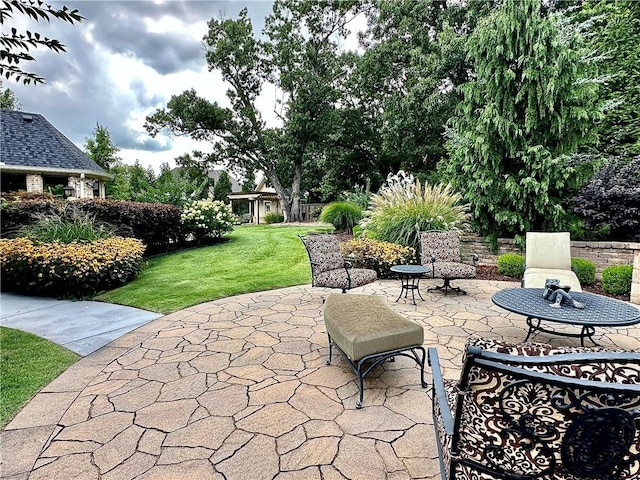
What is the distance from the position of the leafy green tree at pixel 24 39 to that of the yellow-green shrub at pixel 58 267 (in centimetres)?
493

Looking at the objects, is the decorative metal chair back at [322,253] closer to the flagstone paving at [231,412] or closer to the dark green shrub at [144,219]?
the flagstone paving at [231,412]

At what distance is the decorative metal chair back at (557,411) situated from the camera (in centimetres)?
100

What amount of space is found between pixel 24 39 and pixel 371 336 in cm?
256

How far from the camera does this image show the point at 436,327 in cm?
412

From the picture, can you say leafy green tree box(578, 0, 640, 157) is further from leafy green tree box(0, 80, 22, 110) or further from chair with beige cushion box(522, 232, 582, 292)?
leafy green tree box(0, 80, 22, 110)

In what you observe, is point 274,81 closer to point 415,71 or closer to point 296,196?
point 296,196

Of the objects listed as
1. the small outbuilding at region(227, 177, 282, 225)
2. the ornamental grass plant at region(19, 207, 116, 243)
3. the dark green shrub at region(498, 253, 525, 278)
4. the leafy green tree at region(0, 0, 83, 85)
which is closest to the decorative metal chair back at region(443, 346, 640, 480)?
the leafy green tree at region(0, 0, 83, 85)

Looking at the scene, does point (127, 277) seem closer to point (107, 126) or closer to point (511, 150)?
point (511, 150)

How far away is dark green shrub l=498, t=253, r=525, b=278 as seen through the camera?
664 cm

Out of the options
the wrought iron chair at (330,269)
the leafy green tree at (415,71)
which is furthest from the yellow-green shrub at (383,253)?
the leafy green tree at (415,71)

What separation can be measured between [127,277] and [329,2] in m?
19.0

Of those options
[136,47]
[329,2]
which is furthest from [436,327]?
[329,2]

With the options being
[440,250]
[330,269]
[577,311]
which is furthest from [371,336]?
[440,250]

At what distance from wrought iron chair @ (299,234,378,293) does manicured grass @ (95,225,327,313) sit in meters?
1.46
